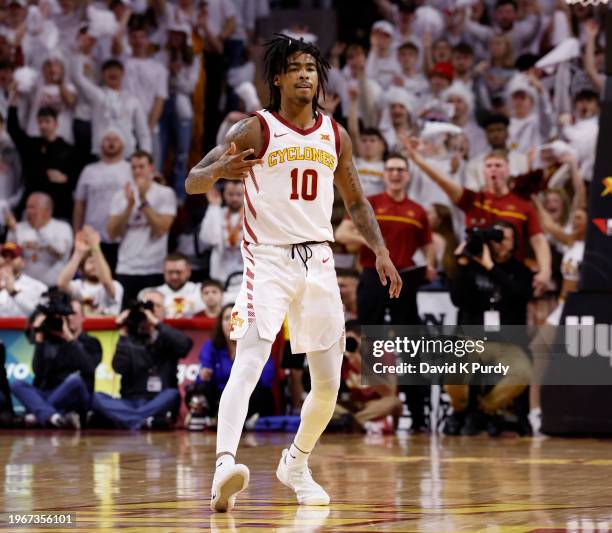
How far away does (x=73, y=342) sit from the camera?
14.2 metres

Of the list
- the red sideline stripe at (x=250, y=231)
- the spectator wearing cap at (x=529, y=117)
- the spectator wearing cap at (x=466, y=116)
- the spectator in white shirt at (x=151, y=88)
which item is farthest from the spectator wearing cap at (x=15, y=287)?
the red sideline stripe at (x=250, y=231)

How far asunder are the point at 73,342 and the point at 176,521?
27.5ft

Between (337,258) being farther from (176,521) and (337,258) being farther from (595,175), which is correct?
(176,521)

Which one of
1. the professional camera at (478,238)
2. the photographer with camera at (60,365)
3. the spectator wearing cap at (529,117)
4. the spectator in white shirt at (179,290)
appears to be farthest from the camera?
the spectator wearing cap at (529,117)

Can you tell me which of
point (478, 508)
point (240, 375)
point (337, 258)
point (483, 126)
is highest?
point (483, 126)

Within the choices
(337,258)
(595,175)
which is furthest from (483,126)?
(595,175)

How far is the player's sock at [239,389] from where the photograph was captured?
22.1ft

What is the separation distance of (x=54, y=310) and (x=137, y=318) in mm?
951

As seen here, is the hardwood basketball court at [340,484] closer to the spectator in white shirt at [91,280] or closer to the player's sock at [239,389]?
the player's sock at [239,389]

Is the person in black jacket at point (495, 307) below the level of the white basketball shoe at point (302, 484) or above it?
above

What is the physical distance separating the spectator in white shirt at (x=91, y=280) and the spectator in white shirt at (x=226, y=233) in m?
1.29

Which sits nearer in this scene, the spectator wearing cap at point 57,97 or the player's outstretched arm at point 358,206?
the player's outstretched arm at point 358,206

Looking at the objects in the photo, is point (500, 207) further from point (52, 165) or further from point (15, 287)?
point (52, 165)

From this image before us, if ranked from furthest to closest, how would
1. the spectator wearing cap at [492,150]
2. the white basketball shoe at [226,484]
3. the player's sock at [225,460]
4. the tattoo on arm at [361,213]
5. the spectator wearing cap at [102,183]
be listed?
the spectator wearing cap at [102,183] → the spectator wearing cap at [492,150] → the tattoo on arm at [361,213] → the player's sock at [225,460] → the white basketball shoe at [226,484]
